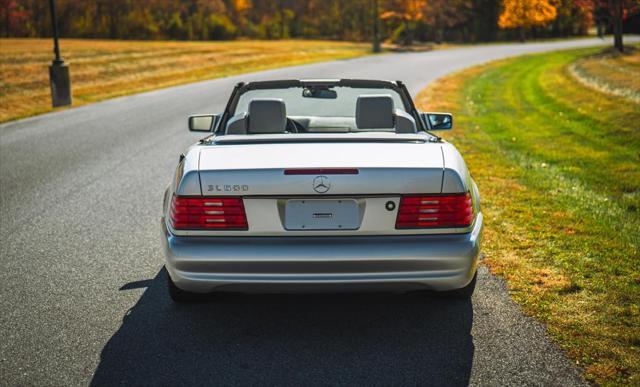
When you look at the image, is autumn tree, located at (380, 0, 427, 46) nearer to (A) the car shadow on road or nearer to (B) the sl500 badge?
(A) the car shadow on road

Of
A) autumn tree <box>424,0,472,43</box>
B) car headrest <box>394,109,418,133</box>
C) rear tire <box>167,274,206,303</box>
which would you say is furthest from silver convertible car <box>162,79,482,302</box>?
autumn tree <box>424,0,472,43</box>

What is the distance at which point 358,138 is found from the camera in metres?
4.12

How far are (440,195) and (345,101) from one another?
17.5m

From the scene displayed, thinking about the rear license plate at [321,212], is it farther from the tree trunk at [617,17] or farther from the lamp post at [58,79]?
the tree trunk at [617,17]

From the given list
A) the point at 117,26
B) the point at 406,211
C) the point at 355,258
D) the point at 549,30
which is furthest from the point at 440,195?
the point at 549,30

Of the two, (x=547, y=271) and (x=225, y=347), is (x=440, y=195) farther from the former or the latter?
(x=547, y=271)

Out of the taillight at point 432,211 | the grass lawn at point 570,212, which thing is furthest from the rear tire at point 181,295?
the grass lawn at point 570,212

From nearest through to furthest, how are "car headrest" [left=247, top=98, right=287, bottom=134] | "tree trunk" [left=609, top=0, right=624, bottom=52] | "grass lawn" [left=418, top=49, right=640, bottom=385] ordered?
1. "grass lawn" [left=418, top=49, right=640, bottom=385]
2. "car headrest" [left=247, top=98, right=287, bottom=134]
3. "tree trunk" [left=609, top=0, right=624, bottom=52]

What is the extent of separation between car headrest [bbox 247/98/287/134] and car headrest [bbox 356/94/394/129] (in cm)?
53

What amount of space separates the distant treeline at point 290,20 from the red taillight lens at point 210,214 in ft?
178

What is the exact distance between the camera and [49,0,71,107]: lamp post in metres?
18.7

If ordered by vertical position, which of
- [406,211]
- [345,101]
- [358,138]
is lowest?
[345,101]

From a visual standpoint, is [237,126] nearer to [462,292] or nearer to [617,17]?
[462,292]

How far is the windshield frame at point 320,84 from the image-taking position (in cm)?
513
